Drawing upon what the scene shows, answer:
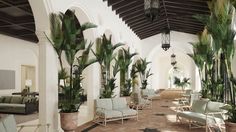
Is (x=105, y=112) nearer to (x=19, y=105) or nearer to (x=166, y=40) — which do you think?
(x=19, y=105)

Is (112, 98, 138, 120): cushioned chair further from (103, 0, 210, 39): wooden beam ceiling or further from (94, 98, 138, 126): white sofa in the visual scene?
(103, 0, 210, 39): wooden beam ceiling

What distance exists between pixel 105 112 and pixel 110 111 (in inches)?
8.5

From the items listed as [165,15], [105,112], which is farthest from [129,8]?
[105,112]

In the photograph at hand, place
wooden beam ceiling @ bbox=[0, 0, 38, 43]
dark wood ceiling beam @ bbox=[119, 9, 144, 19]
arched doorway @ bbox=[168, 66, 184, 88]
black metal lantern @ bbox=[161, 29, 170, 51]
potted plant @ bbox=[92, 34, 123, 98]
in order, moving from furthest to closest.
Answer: arched doorway @ bbox=[168, 66, 184, 88] < black metal lantern @ bbox=[161, 29, 170, 51] < dark wood ceiling beam @ bbox=[119, 9, 144, 19] < potted plant @ bbox=[92, 34, 123, 98] < wooden beam ceiling @ bbox=[0, 0, 38, 43]

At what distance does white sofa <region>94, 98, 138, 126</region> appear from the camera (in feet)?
23.8

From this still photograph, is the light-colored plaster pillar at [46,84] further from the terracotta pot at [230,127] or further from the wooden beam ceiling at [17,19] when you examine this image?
the terracotta pot at [230,127]

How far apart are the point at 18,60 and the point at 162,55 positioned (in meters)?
15.0

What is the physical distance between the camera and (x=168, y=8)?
37.3 ft

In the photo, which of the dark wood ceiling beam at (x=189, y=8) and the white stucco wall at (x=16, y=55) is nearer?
the dark wood ceiling beam at (x=189, y=8)

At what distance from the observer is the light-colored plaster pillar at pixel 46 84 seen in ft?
17.0

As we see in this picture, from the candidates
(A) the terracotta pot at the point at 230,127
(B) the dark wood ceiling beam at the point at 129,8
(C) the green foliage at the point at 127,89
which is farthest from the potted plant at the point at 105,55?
(A) the terracotta pot at the point at 230,127

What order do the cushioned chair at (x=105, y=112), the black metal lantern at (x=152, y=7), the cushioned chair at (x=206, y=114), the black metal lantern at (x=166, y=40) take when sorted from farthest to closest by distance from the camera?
the black metal lantern at (x=166, y=40) < the cushioned chair at (x=105, y=112) < the cushioned chair at (x=206, y=114) < the black metal lantern at (x=152, y=7)

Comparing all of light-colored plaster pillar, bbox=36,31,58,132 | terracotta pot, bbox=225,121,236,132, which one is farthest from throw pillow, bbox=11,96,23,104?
terracotta pot, bbox=225,121,236,132

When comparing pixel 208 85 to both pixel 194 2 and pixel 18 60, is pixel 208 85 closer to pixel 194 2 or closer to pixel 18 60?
pixel 194 2
